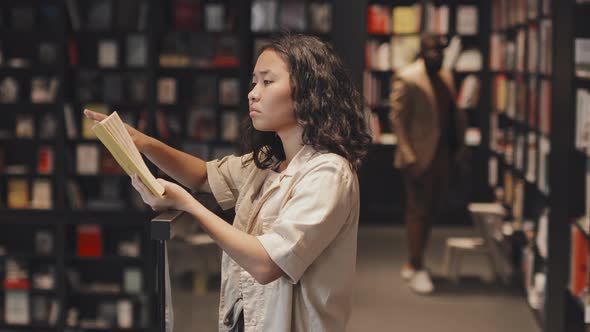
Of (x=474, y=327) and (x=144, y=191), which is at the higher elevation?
(x=144, y=191)

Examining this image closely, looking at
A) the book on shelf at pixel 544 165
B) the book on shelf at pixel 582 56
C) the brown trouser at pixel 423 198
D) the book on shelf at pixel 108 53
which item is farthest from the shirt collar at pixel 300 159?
the book on shelf at pixel 108 53

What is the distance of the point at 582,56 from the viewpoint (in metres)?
4.90

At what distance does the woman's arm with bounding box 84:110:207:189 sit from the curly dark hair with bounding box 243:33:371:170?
0.37 meters

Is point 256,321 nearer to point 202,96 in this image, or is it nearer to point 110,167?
point 110,167

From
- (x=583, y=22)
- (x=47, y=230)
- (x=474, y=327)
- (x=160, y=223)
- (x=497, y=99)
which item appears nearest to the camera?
(x=160, y=223)

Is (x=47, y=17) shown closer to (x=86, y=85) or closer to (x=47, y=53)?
(x=47, y=53)

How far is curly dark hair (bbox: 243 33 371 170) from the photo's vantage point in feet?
7.28

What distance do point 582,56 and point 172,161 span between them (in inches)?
120

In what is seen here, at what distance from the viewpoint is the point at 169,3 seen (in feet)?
24.9

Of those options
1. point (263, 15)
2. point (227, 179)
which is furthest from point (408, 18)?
point (227, 179)

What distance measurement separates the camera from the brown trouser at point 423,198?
6727 millimetres

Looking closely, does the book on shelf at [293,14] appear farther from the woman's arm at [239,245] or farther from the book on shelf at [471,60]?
the woman's arm at [239,245]

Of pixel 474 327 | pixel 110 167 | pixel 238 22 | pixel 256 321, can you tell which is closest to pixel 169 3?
pixel 238 22

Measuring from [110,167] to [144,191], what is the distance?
5.15 m
